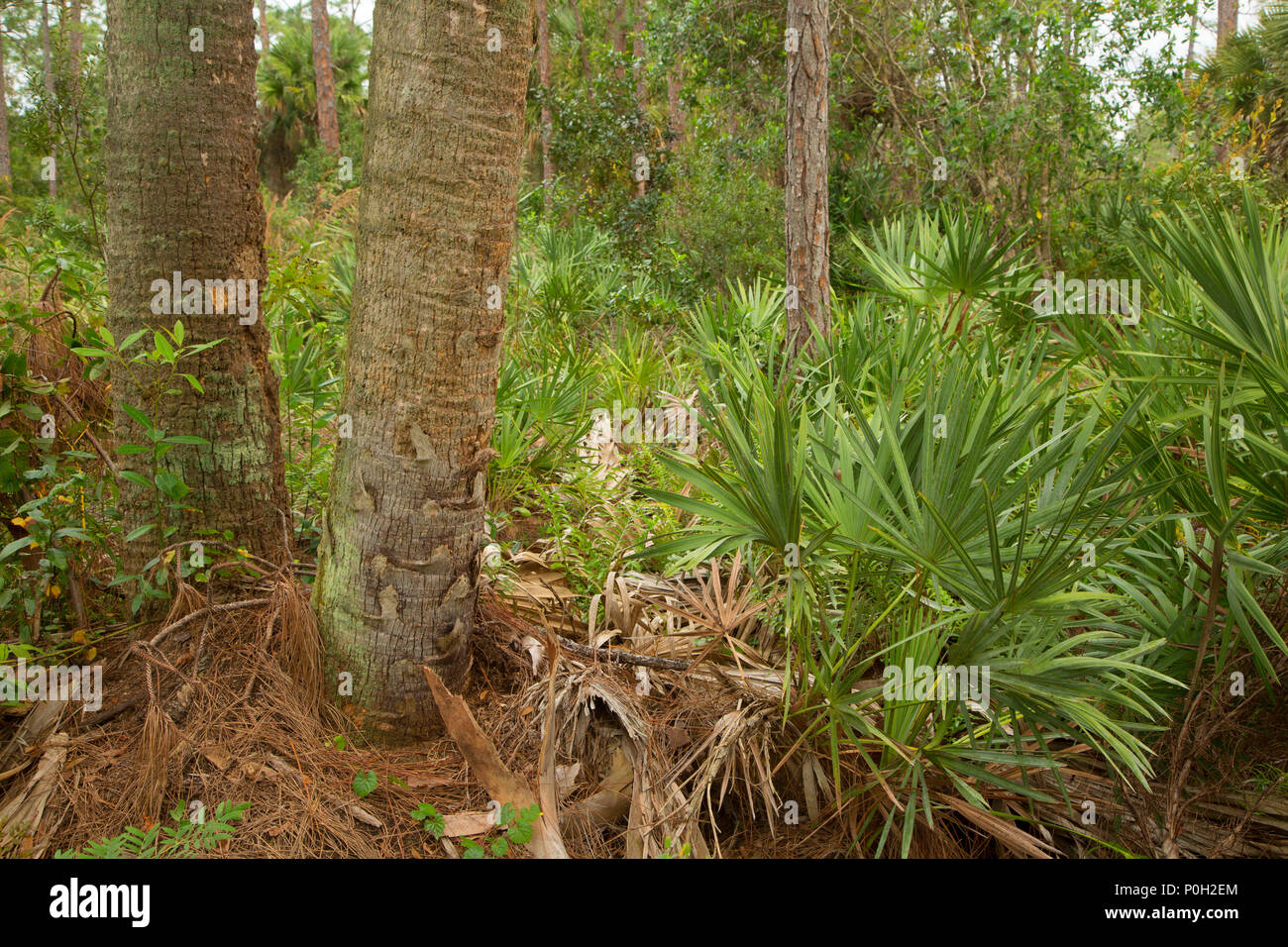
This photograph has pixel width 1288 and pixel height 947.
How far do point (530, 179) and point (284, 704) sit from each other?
1683 cm

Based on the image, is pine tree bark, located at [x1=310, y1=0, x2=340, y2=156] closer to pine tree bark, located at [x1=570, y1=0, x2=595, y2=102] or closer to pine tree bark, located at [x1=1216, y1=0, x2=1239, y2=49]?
pine tree bark, located at [x1=570, y1=0, x2=595, y2=102]

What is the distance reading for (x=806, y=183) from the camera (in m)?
5.64

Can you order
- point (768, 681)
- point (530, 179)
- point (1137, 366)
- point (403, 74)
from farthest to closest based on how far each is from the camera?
point (530, 179) → point (1137, 366) → point (768, 681) → point (403, 74)

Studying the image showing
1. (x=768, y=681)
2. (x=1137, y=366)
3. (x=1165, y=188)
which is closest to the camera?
(x=768, y=681)

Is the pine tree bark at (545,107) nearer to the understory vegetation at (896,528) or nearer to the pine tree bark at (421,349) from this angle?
the understory vegetation at (896,528)

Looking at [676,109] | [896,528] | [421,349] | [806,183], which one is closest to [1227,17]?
[676,109]

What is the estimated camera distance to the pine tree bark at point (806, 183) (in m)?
5.52

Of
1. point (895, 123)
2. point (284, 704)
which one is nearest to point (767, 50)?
point (895, 123)

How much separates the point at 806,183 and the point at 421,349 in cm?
381

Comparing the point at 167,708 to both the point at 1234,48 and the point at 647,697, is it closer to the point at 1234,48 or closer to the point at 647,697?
the point at 647,697

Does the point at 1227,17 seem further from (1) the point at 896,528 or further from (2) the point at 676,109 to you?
(1) the point at 896,528

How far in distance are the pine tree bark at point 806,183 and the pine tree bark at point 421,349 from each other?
322 cm

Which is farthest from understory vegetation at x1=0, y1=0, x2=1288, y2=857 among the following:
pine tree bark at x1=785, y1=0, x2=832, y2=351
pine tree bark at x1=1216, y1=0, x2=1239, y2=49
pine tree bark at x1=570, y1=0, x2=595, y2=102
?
pine tree bark at x1=1216, y1=0, x2=1239, y2=49

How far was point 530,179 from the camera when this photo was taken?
18203mm
